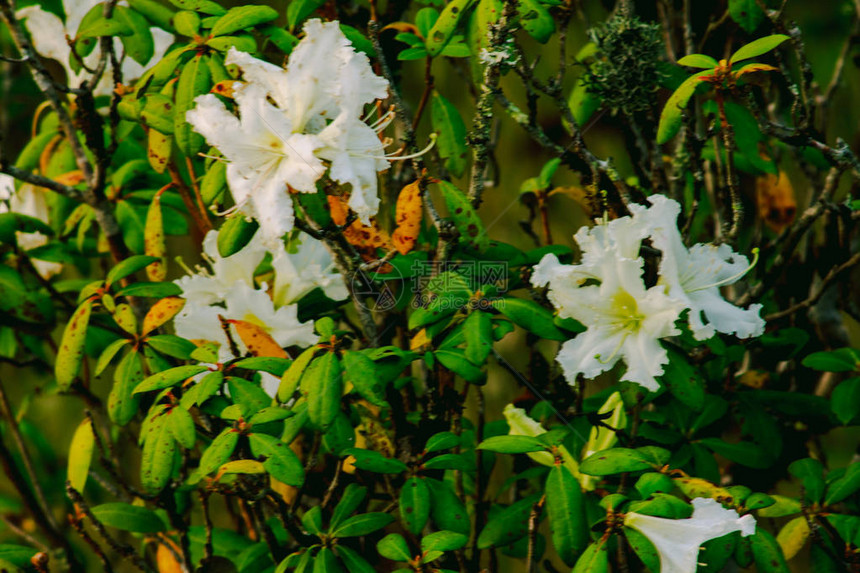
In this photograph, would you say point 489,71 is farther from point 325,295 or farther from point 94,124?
point 94,124

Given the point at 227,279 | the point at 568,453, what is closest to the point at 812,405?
the point at 568,453

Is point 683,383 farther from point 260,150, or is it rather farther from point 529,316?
point 260,150

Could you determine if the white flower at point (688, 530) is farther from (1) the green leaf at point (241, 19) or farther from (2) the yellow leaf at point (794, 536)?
(1) the green leaf at point (241, 19)

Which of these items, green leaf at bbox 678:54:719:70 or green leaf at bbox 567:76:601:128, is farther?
green leaf at bbox 567:76:601:128

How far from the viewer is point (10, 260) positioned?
4.91 feet

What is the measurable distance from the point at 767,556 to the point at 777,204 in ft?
2.62

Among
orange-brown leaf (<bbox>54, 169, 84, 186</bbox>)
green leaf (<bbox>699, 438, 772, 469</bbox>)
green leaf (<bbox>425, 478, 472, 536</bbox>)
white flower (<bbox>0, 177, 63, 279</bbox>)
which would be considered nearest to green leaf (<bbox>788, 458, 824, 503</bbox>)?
green leaf (<bbox>699, 438, 772, 469</bbox>)

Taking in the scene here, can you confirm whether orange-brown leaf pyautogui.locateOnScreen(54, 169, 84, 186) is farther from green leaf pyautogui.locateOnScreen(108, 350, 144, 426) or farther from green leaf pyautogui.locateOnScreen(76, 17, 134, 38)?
green leaf pyautogui.locateOnScreen(108, 350, 144, 426)

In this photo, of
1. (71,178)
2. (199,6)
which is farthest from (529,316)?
(71,178)

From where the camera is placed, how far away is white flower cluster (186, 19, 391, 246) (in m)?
0.89

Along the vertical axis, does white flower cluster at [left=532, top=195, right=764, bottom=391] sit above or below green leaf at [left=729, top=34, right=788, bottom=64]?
below

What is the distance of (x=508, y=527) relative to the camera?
3.60 feet

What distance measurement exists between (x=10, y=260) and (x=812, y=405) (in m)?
1.45

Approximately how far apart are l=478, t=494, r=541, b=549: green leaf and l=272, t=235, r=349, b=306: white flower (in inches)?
15.5
